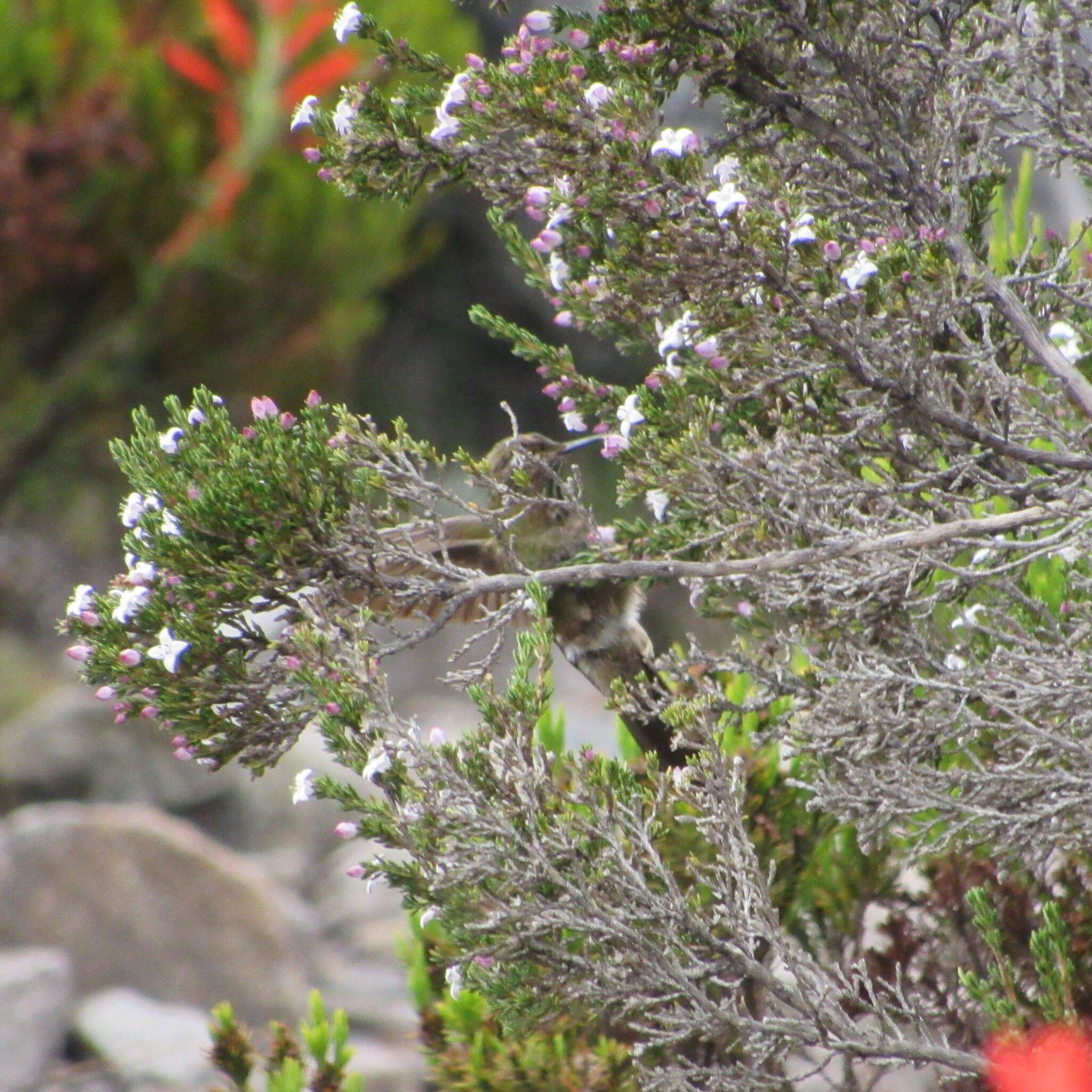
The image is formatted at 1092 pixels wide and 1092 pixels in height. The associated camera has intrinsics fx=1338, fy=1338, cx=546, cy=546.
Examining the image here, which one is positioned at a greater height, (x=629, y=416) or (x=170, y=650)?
(x=629, y=416)

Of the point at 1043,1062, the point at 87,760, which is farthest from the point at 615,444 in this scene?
the point at 87,760

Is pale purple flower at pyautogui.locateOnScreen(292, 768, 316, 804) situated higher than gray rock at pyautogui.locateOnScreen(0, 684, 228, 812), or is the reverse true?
gray rock at pyautogui.locateOnScreen(0, 684, 228, 812)

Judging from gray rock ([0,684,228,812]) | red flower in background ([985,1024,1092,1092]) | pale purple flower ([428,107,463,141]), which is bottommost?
red flower in background ([985,1024,1092,1092])

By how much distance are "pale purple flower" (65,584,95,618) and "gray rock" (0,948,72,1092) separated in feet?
15.5

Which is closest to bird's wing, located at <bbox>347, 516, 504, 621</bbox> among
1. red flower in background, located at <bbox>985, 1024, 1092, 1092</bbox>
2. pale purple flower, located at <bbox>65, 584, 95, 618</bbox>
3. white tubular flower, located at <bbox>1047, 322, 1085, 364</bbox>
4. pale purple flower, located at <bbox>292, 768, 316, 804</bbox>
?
pale purple flower, located at <bbox>292, 768, 316, 804</bbox>

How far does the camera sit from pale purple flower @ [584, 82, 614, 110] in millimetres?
2467

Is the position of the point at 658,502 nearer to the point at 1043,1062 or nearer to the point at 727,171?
the point at 727,171

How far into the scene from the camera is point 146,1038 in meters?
7.03

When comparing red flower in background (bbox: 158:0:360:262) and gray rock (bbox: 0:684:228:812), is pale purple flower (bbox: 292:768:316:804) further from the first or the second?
red flower in background (bbox: 158:0:360:262)

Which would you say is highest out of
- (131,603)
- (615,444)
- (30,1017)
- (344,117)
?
(344,117)

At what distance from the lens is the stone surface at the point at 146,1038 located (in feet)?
22.1

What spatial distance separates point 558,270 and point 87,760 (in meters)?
9.22

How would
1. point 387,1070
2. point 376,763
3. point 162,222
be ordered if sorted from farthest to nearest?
point 162,222 < point 387,1070 < point 376,763

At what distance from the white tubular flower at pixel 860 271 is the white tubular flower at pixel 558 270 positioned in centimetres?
73
